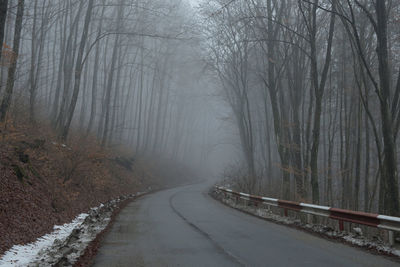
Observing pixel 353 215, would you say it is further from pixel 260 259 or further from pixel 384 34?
pixel 384 34

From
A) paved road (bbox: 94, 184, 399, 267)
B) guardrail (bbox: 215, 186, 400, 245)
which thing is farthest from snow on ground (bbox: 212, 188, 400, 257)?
paved road (bbox: 94, 184, 399, 267)

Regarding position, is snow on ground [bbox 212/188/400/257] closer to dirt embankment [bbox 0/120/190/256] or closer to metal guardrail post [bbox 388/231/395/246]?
metal guardrail post [bbox 388/231/395/246]

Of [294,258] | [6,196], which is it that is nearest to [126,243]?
[6,196]

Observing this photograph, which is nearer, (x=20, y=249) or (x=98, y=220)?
(x=20, y=249)

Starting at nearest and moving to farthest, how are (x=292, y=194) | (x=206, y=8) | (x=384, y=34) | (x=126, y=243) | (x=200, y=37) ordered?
(x=126, y=243) < (x=384, y=34) < (x=292, y=194) < (x=206, y=8) < (x=200, y=37)

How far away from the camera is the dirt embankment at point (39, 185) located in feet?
25.3

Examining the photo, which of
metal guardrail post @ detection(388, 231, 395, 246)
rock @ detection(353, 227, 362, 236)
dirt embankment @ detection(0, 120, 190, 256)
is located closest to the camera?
metal guardrail post @ detection(388, 231, 395, 246)

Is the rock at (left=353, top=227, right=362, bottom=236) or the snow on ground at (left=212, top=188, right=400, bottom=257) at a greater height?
the rock at (left=353, top=227, right=362, bottom=236)

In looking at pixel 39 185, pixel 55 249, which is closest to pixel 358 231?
pixel 55 249

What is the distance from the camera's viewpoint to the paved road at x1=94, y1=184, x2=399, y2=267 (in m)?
6.14

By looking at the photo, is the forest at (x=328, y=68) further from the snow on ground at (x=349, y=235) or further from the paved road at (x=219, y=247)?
the paved road at (x=219, y=247)

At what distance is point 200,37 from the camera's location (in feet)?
84.3

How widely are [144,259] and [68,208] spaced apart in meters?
5.92

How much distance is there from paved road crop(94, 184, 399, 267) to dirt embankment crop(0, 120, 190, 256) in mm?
1745
